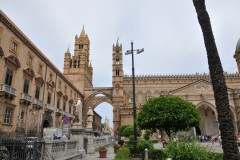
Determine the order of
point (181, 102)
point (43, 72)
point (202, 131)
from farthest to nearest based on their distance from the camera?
point (202, 131)
point (43, 72)
point (181, 102)

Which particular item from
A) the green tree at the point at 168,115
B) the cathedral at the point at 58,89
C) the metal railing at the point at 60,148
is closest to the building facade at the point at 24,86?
the cathedral at the point at 58,89

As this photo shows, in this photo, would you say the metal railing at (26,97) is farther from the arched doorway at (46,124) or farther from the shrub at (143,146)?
the shrub at (143,146)

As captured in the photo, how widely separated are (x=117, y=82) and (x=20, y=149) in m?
42.2

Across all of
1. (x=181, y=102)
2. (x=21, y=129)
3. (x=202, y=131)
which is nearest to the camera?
(x=181, y=102)

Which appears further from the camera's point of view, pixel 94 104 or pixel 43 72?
pixel 94 104

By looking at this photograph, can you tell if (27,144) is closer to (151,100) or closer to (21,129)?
(151,100)

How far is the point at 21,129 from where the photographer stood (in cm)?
1977

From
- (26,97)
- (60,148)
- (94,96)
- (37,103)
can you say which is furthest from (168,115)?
(94,96)

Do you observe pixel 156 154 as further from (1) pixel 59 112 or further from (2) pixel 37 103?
(1) pixel 59 112

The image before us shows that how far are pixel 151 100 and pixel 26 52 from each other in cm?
1414

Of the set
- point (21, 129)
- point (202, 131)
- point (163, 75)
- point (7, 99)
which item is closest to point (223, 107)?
point (7, 99)

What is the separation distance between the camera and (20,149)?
7.41m

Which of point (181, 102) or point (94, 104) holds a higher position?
A: point (94, 104)

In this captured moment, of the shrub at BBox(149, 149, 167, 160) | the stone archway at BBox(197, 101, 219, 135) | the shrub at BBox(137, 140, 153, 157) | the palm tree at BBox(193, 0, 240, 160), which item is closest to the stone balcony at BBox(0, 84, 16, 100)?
the shrub at BBox(137, 140, 153, 157)
